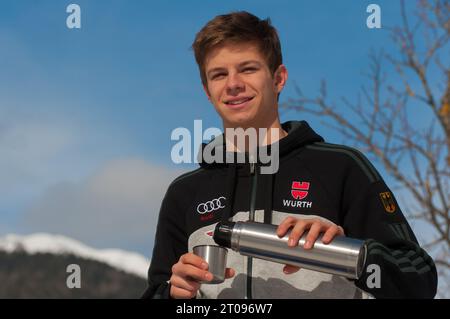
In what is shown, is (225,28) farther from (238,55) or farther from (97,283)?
(97,283)

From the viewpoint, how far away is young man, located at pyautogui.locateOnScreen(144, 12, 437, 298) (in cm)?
264

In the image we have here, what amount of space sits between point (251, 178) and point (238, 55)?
623 mm

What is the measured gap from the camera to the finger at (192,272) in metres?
2.34

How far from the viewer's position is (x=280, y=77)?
10.8 feet

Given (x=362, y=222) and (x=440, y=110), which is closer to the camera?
(x=362, y=222)

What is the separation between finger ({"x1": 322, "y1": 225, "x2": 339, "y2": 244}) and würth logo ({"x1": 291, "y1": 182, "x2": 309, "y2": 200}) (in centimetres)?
71

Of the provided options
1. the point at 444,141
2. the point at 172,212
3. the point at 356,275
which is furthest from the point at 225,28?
the point at 444,141

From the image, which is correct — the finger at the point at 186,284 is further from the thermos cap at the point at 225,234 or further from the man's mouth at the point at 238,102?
the man's mouth at the point at 238,102

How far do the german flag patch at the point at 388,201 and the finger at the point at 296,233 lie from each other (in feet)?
2.47

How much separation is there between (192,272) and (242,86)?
999 millimetres

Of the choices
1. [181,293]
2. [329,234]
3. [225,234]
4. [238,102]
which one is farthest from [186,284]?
[238,102]

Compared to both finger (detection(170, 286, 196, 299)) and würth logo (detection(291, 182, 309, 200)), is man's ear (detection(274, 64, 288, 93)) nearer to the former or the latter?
würth logo (detection(291, 182, 309, 200))

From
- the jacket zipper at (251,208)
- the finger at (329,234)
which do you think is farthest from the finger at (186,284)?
the finger at (329,234)
